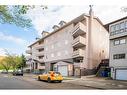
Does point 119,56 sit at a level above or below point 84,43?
below

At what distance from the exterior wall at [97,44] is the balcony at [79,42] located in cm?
132

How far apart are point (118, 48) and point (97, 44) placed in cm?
755

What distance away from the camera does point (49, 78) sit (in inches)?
1261

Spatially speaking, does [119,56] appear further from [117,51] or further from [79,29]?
[79,29]

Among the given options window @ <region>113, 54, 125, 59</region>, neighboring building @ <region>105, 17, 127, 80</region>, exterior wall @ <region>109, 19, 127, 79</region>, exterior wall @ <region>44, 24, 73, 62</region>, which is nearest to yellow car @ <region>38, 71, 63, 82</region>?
exterior wall @ <region>44, 24, 73, 62</region>

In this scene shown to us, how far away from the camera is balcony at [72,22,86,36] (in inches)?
1847

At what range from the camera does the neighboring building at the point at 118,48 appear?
41.3 meters

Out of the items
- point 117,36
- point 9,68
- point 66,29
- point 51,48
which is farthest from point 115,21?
point 9,68

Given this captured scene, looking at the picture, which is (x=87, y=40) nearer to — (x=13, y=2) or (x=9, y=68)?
(x=9, y=68)

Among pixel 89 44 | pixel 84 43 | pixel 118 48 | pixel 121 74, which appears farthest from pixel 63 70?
pixel 89 44

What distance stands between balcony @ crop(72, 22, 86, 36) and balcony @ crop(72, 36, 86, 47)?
980mm

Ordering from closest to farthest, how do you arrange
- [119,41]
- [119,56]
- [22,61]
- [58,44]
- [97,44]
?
[22,61]
[58,44]
[119,41]
[119,56]
[97,44]

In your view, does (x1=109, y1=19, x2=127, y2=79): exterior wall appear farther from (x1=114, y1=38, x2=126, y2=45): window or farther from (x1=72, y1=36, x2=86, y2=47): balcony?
(x1=72, y1=36, x2=86, y2=47): balcony

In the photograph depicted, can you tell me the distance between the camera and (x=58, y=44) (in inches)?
1656
